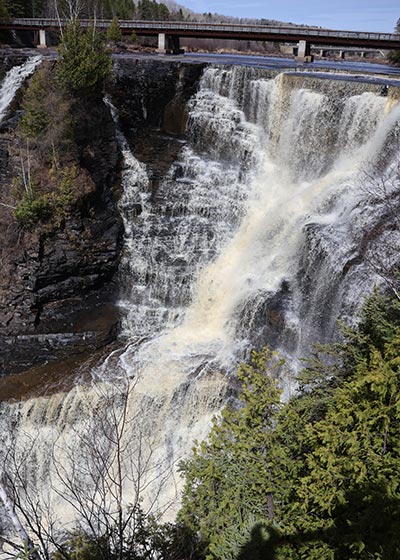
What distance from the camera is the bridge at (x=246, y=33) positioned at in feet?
102

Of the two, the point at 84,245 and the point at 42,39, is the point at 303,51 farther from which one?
the point at 84,245

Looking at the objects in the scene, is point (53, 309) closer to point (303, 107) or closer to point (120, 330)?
point (120, 330)

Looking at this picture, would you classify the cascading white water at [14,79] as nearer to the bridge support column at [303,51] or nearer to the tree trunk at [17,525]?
the bridge support column at [303,51]

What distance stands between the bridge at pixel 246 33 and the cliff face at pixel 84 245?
290 inches

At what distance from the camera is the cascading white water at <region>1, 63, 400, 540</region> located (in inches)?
619

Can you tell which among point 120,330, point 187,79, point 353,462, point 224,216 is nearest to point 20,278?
point 120,330

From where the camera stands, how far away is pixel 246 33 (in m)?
34.9

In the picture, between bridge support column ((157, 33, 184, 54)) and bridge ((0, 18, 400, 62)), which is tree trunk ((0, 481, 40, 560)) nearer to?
bridge ((0, 18, 400, 62))

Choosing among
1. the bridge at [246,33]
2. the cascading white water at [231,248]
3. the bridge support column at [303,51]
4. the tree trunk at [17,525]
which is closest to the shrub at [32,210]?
the cascading white water at [231,248]

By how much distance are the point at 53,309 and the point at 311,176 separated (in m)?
12.9

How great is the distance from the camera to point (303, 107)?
21875 mm

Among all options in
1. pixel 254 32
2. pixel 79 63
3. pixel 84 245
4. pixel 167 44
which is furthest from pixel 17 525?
pixel 167 44

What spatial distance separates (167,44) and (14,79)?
50.7ft

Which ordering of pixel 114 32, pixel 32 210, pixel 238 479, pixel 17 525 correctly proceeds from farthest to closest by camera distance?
1. pixel 114 32
2. pixel 32 210
3. pixel 238 479
4. pixel 17 525
